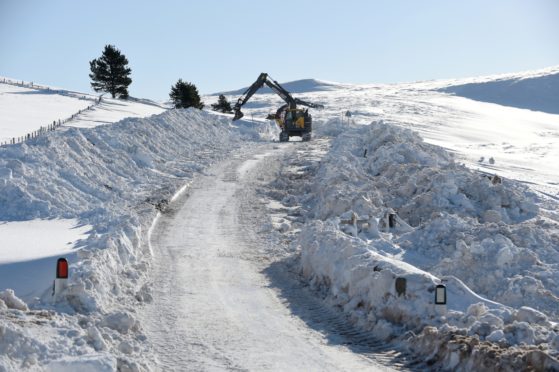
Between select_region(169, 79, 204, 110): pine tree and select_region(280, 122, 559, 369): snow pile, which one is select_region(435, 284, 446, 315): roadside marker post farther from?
select_region(169, 79, 204, 110): pine tree

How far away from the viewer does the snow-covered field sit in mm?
9234

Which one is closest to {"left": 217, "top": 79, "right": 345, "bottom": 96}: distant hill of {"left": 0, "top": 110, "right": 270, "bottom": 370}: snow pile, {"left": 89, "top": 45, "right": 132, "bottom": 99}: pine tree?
{"left": 89, "top": 45, "right": 132, "bottom": 99}: pine tree

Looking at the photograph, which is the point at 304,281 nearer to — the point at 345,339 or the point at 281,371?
the point at 345,339

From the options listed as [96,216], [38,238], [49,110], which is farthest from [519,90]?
[38,238]

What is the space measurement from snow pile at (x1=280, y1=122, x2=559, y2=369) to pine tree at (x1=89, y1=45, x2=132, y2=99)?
53.3 m

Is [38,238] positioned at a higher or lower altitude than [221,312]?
higher

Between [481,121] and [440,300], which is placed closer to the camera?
[440,300]

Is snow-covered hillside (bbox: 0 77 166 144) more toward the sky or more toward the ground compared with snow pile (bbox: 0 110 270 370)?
more toward the sky

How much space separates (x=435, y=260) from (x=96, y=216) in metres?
8.09

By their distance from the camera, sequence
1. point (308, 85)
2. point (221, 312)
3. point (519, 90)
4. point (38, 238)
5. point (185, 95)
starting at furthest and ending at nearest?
1. point (308, 85)
2. point (519, 90)
3. point (185, 95)
4. point (38, 238)
5. point (221, 312)

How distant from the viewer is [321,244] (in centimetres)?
1492

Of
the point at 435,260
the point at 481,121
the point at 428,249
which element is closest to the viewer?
the point at 435,260

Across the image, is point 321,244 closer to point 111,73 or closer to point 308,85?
point 111,73

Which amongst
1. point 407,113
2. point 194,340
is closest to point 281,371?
point 194,340
